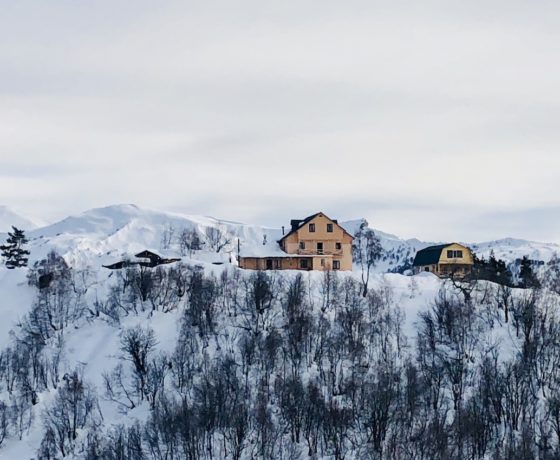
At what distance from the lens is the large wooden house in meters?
102

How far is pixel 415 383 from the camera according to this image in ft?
234

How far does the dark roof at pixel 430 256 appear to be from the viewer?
112037 mm

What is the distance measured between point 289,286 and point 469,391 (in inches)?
846

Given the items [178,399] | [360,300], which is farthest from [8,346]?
[360,300]

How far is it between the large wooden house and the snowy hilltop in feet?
25.2

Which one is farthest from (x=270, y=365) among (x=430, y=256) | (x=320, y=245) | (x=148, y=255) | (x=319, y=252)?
(x=430, y=256)

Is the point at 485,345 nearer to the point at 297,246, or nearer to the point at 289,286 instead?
the point at 289,286

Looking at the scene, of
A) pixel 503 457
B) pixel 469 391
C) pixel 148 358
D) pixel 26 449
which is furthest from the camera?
pixel 148 358

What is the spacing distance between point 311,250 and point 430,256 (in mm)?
19146

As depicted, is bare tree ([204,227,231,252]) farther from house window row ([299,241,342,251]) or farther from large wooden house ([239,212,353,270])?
house window row ([299,241,342,251])

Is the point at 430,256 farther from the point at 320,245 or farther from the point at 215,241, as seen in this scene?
the point at 215,241

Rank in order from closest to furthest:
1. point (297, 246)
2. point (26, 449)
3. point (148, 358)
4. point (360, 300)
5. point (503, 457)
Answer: point (503, 457) → point (26, 449) → point (148, 358) → point (360, 300) → point (297, 246)

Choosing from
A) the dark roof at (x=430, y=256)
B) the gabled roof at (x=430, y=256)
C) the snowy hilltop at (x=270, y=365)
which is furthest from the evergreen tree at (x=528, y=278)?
the dark roof at (x=430, y=256)

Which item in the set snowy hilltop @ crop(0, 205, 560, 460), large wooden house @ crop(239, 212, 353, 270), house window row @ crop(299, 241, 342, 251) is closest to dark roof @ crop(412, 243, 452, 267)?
large wooden house @ crop(239, 212, 353, 270)
